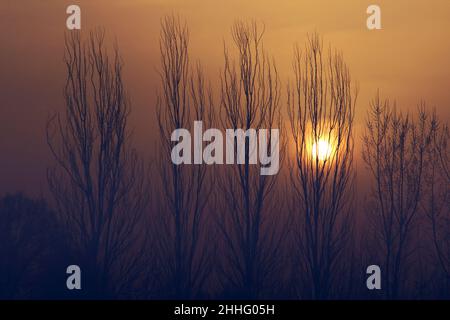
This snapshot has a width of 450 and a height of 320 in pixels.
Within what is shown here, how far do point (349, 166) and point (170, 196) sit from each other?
2.67 metres

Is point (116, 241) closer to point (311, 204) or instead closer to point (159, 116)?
point (159, 116)

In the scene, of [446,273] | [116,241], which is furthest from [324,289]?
[116,241]

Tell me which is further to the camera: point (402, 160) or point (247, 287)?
point (402, 160)

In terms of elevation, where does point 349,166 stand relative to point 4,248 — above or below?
above

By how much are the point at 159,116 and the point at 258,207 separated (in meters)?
1.90

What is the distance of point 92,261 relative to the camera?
12.2 meters

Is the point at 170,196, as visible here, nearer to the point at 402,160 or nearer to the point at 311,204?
the point at 311,204
